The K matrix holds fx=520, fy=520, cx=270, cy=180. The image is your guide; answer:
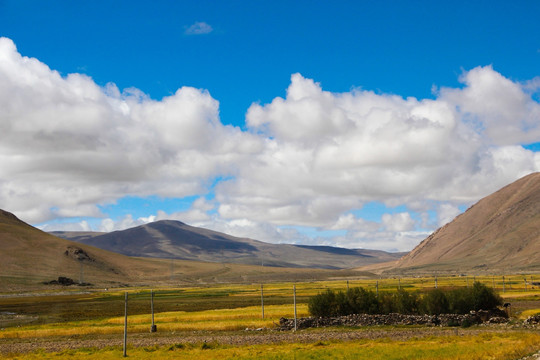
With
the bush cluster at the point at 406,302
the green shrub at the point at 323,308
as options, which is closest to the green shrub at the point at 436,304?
the bush cluster at the point at 406,302

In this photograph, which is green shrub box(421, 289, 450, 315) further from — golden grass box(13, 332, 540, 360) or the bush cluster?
golden grass box(13, 332, 540, 360)

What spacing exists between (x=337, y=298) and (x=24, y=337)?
97.8 ft

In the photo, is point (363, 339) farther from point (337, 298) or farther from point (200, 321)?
point (200, 321)

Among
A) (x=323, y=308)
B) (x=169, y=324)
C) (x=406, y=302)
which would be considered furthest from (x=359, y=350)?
(x=169, y=324)

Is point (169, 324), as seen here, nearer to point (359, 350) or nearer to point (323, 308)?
point (323, 308)

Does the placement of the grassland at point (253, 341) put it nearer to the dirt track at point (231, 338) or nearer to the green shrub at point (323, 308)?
the dirt track at point (231, 338)

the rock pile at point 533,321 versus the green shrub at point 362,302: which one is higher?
the green shrub at point 362,302

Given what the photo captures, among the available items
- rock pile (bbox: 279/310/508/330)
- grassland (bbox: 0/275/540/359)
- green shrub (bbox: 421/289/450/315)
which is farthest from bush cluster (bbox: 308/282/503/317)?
grassland (bbox: 0/275/540/359)

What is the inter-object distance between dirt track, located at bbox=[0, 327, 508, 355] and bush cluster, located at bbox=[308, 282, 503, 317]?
800 centimetres

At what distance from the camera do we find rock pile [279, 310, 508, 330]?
1710 inches

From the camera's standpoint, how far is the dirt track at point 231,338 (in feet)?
124

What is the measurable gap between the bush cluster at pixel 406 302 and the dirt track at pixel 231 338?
315 inches

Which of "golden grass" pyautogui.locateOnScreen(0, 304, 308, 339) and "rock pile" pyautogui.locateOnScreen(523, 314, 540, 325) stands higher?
"rock pile" pyautogui.locateOnScreen(523, 314, 540, 325)

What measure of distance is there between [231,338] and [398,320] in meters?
15.4
